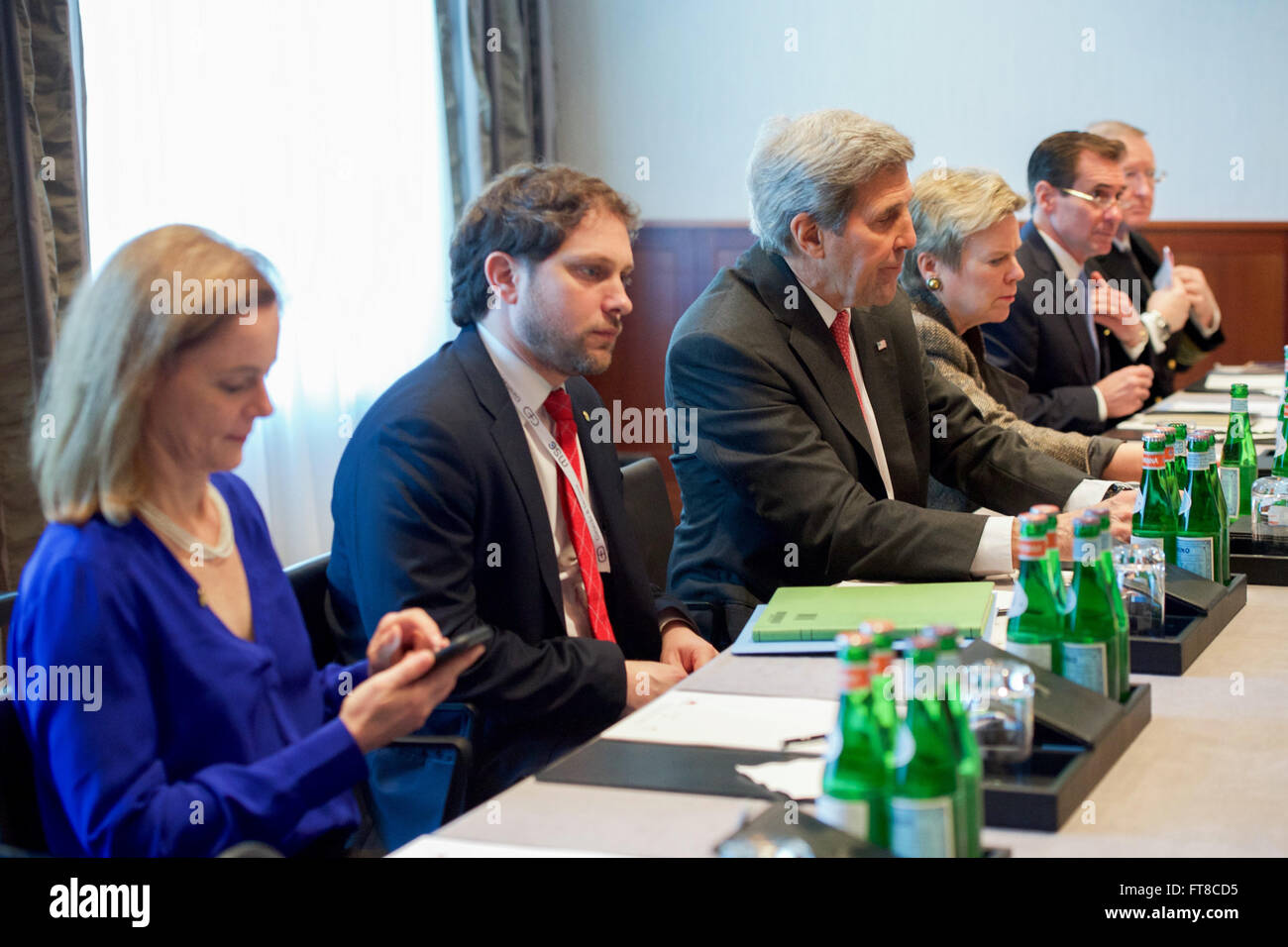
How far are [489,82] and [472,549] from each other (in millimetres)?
3645

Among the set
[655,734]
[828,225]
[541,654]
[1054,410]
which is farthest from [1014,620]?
[1054,410]

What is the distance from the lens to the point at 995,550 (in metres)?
2.15

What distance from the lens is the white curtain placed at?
379 centimetres

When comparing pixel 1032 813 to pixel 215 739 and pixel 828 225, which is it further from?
pixel 828 225

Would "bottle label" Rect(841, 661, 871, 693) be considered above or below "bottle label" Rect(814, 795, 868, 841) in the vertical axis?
above

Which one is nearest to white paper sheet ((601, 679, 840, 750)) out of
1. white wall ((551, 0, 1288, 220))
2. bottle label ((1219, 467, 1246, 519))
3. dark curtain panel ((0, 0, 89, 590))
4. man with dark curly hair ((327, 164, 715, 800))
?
man with dark curly hair ((327, 164, 715, 800))

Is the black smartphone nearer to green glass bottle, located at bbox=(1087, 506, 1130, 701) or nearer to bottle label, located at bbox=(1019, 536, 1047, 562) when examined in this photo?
bottle label, located at bbox=(1019, 536, 1047, 562)

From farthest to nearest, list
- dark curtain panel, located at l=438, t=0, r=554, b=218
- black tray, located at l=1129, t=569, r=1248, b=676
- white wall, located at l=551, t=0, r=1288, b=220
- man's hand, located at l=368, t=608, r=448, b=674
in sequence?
white wall, located at l=551, t=0, r=1288, b=220 → dark curtain panel, located at l=438, t=0, r=554, b=218 → black tray, located at l=1129, t=569, r=1248, b=676 → man's hand, located at l=368, t=608, r=448, b=674

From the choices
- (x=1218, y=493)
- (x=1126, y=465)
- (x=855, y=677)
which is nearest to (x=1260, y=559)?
(x=1218, y=493)

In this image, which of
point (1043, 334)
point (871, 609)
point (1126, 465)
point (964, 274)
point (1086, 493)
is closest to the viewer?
point (871, 609)

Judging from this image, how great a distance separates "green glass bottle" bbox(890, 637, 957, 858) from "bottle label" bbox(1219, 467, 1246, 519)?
1.74 meters

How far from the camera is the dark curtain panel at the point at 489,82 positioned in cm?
509

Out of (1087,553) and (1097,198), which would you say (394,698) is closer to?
(1087,553)

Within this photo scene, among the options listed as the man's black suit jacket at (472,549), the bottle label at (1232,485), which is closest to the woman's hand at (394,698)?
the man's black suit jacket at (472,549)
